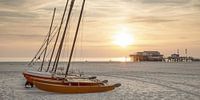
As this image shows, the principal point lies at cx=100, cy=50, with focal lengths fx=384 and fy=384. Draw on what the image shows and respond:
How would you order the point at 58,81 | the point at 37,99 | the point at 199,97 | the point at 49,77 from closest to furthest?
the point at 37,99, the point at 199,97, the point at 58,81, the point at 49,77

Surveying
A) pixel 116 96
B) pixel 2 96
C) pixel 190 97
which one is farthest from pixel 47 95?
pixel 190 97

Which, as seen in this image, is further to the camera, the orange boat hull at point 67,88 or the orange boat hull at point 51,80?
the orange boat hull at point 51,80

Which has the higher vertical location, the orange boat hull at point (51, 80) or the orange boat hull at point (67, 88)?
the orange boat hull at point (51, 80)

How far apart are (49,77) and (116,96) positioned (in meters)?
11.9

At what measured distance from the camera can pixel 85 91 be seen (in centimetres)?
4584

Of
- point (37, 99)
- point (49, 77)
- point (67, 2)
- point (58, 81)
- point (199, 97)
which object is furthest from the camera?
point (67, 2)

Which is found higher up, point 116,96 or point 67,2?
point 67,2

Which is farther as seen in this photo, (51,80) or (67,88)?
(51,80)

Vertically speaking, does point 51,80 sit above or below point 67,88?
above

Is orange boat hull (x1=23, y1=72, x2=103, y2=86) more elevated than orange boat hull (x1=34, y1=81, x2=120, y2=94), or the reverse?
orange boat hull (x1=23, y1=72, x2=103, y2=86)

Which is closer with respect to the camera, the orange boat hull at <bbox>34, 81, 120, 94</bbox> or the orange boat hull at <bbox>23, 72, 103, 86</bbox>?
the orange boat hull at <bbox>34, 81, 120, 94</bbox>

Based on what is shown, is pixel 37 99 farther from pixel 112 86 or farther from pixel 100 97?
pixel 112 86

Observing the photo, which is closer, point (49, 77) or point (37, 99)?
point (37, 99)

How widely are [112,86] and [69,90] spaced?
6037 mm
